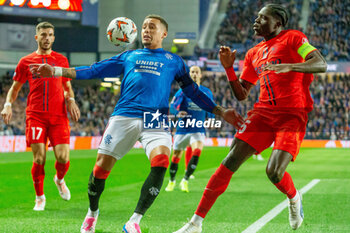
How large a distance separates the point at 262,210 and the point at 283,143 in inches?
93.9

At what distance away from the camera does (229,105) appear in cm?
3409

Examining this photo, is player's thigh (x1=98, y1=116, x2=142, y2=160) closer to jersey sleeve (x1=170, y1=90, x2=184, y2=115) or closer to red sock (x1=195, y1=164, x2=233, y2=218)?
red sock (x1=195, y1=164, x2=233, y2=218)

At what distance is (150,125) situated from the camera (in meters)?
5.01

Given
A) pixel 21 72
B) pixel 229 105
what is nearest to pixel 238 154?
pixel 21 72

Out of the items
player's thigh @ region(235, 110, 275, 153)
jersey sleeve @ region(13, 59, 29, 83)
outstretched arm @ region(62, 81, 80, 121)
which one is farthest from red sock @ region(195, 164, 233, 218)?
jersey sleeve @ region(13, 59, 29, 83)

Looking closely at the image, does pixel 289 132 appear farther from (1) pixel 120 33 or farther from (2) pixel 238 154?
(1) pixel 120 33

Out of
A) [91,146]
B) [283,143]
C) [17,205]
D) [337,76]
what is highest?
[283,143]

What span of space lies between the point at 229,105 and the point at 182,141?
24695mm

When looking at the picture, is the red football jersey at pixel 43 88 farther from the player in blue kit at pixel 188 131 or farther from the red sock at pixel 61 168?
the player in blue kit at pixel 188 131

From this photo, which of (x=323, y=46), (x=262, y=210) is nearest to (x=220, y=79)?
(x=323, y=46)

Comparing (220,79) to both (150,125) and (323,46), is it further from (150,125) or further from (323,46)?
(150,125)

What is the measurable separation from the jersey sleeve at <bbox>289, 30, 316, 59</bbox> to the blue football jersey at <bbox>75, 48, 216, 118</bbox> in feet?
3.72

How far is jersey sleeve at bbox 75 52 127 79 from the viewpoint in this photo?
5.02 m

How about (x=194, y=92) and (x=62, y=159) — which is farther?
(x=62, y=159)
